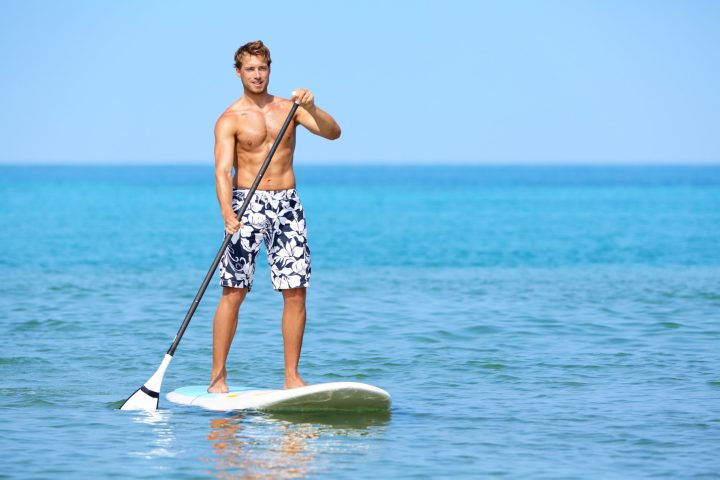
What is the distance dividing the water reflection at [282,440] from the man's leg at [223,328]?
46 centimetres

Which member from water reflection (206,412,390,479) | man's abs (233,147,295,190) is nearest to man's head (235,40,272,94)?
man's abs (233,147,295,190)

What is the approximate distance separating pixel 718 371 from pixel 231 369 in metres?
3.75

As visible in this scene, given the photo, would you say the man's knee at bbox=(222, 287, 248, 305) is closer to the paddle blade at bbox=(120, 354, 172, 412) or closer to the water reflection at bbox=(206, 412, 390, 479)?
the paddle blade at bbox=(120, 354, 172, 412)

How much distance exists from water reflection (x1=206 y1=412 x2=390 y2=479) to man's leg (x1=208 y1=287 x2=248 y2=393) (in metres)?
0.46

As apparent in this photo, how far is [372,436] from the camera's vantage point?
24.9 ft

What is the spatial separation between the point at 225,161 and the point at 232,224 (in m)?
0.45

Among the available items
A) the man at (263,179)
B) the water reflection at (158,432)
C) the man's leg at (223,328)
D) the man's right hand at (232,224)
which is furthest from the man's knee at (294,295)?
the water reflection at (158,432)

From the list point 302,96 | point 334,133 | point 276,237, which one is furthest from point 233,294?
point 302,96

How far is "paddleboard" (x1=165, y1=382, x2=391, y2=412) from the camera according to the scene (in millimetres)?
8055

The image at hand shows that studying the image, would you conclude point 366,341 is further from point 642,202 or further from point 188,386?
point 642,202

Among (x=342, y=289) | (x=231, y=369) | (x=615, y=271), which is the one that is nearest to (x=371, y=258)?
(x=615, y=271)

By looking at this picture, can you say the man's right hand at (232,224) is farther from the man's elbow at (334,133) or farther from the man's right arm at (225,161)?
the man's elbow at (334,133)

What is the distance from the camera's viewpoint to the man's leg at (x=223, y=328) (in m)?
8.45

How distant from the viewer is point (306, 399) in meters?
8.12
